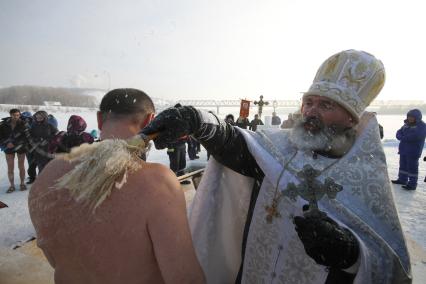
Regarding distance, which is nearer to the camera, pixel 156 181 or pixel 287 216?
pixel 156 181

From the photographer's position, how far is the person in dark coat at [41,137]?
6645 mm

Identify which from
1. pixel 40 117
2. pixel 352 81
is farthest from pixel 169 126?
pixel 40 117

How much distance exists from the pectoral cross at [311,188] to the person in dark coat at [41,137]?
660 cm

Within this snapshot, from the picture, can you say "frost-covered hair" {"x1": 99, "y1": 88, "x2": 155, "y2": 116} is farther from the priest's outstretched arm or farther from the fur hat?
the fur hat

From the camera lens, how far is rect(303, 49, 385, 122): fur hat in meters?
1.75

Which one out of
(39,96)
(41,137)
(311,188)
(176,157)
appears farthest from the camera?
(39,96)

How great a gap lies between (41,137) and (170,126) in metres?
6.58

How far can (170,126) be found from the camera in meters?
1.29

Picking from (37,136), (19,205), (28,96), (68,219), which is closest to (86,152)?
(68,219)

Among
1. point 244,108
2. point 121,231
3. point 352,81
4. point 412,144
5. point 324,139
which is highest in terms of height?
point 352,81

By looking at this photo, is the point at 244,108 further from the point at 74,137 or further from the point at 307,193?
the point at 307,193

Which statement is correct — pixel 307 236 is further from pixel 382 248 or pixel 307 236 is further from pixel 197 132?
pixel 197 132

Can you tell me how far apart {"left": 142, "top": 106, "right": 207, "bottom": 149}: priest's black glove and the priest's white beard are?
0.73 meters

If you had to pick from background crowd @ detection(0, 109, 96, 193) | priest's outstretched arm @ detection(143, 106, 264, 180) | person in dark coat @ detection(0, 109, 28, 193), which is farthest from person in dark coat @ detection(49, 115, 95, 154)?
priest's outstretched arm @ detection(143, 106, 264, 180)
